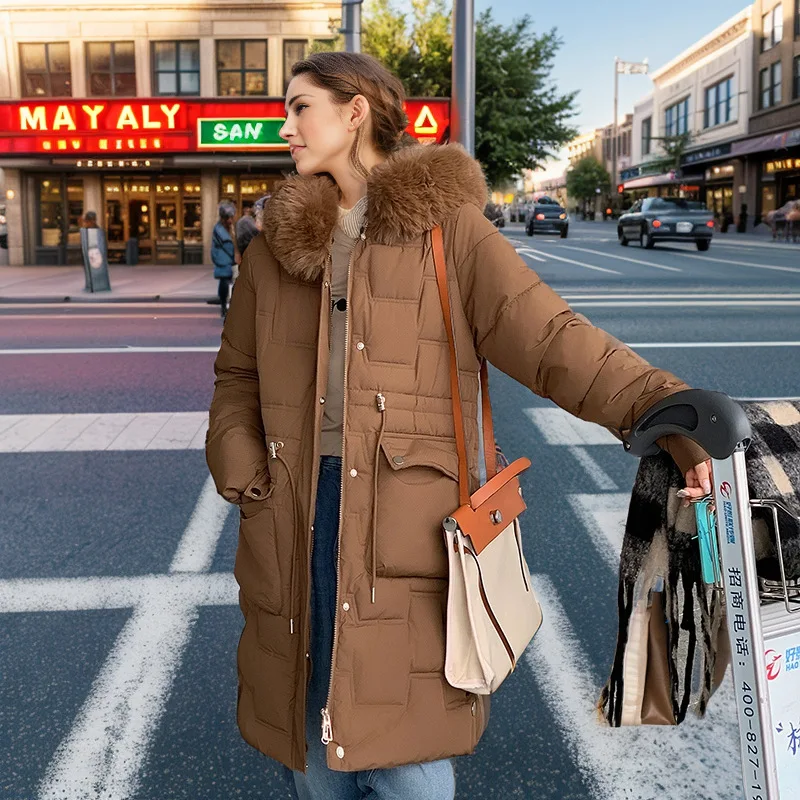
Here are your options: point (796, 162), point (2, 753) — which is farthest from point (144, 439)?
point (796, 162)

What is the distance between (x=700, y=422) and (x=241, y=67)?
95.2 feet

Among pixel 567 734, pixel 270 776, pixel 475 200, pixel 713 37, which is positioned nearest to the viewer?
pixel 475 200

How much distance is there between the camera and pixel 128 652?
374cm

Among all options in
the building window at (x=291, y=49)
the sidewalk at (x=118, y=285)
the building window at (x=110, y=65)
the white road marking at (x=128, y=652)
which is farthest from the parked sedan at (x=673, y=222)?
the white road marking at (x=128, y=652)

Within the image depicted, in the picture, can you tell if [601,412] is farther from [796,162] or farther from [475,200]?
[796,162]

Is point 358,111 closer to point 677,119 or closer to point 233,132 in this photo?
point 233,132

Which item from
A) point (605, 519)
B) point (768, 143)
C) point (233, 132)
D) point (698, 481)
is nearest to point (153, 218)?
point (233, 132)

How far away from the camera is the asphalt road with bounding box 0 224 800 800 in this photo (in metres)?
2.95

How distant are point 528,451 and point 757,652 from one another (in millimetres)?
5087

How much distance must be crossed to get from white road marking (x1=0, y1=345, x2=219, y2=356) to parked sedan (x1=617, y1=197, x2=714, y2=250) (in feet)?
71.5

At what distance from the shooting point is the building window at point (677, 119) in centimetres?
6656

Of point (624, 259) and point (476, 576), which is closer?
point (476, 576)

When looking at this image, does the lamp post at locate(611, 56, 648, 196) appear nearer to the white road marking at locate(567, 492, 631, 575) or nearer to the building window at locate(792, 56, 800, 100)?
the building window at locate(792, 56, 800, 100)

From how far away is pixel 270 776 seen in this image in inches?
116
